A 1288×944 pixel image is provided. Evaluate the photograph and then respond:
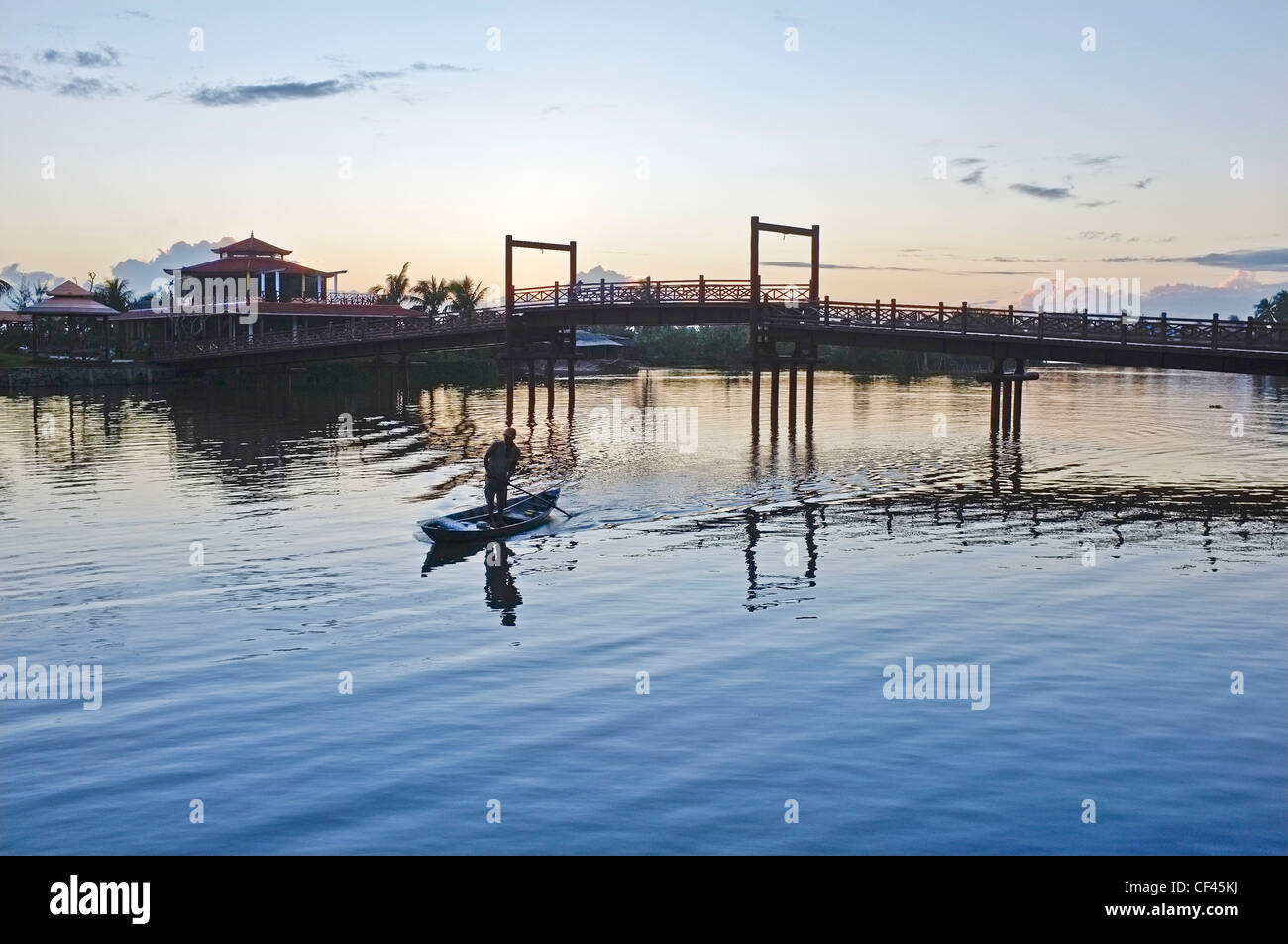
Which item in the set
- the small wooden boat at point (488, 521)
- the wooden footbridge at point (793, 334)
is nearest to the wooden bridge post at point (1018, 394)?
the wooden footbridge at point (793, 334)

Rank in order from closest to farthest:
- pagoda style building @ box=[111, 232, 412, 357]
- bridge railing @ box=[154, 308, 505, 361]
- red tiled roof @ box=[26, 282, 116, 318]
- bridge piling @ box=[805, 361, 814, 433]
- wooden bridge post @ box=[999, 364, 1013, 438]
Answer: wooden bridge post @ box=[999, 364, 1013, 438]
bridge piling @ box=[805, 361, 814, 433]
bridge railing @ box=[154, 308, 505, 361]
red tiled roof @ box=[26, 282, 116, 318]
pagoda style building @ box=[111, 232, 412, 357]

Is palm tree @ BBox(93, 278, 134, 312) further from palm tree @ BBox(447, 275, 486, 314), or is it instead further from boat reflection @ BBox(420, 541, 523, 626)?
boat reflection @ BBox(420, 541, 523, 626)

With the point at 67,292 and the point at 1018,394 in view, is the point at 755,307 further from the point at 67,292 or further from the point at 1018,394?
the point at 67,292

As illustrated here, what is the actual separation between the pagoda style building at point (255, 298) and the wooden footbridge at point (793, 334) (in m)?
7.66

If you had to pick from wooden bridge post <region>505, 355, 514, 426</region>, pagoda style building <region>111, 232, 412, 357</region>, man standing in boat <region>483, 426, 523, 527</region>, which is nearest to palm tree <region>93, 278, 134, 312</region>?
pagoda style building <region>111, 232, 412, 357</region>

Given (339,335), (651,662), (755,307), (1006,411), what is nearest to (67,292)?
(339,335)

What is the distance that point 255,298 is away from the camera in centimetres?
7950

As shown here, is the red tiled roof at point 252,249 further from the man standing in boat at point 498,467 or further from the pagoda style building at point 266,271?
the man standing in boat at point 498,467

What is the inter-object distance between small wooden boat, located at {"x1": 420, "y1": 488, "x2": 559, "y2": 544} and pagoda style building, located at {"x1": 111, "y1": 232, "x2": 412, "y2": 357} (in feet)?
185

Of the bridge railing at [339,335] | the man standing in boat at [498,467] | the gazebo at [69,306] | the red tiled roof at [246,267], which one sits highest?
the red tiled roof at [246,267]

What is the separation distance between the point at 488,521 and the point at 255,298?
62.2 meters

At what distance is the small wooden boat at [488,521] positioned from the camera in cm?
2191

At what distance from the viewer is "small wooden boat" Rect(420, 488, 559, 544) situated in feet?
71.9

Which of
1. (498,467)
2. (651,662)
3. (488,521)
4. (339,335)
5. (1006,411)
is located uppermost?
(339,335)
